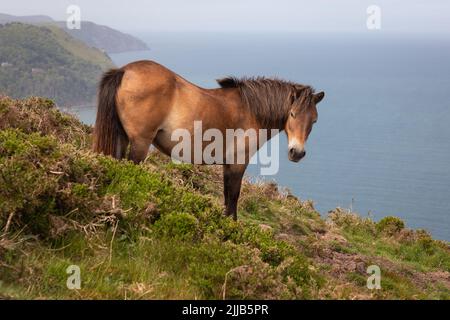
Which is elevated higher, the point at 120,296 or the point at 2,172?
the point at 2,172

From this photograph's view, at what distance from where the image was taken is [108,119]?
7.82 metres

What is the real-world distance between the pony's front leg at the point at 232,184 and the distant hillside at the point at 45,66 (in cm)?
10493

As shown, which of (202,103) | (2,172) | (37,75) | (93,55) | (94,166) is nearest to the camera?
(2,172)

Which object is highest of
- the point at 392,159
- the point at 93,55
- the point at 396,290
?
the point at 93,55

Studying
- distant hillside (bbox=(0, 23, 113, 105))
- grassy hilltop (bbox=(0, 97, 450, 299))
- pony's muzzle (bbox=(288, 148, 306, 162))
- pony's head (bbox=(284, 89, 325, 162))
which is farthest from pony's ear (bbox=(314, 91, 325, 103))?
distant hillside (bbox=(0, 23, 113, 105))

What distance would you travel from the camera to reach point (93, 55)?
570 feet

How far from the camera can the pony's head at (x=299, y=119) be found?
329 inches

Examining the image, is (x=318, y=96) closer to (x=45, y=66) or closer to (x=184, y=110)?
(x=184, y=110)

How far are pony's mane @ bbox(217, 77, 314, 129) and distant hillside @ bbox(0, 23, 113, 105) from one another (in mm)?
104753

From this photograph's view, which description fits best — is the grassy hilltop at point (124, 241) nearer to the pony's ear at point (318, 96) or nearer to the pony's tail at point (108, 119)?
the pony's tail at point (108, 119)

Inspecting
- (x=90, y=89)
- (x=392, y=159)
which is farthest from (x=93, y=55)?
(x=392, y=159)

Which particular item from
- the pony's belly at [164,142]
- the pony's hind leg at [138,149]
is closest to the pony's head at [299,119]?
the pony's belly at [164,142]

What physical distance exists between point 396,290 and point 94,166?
4.27m
